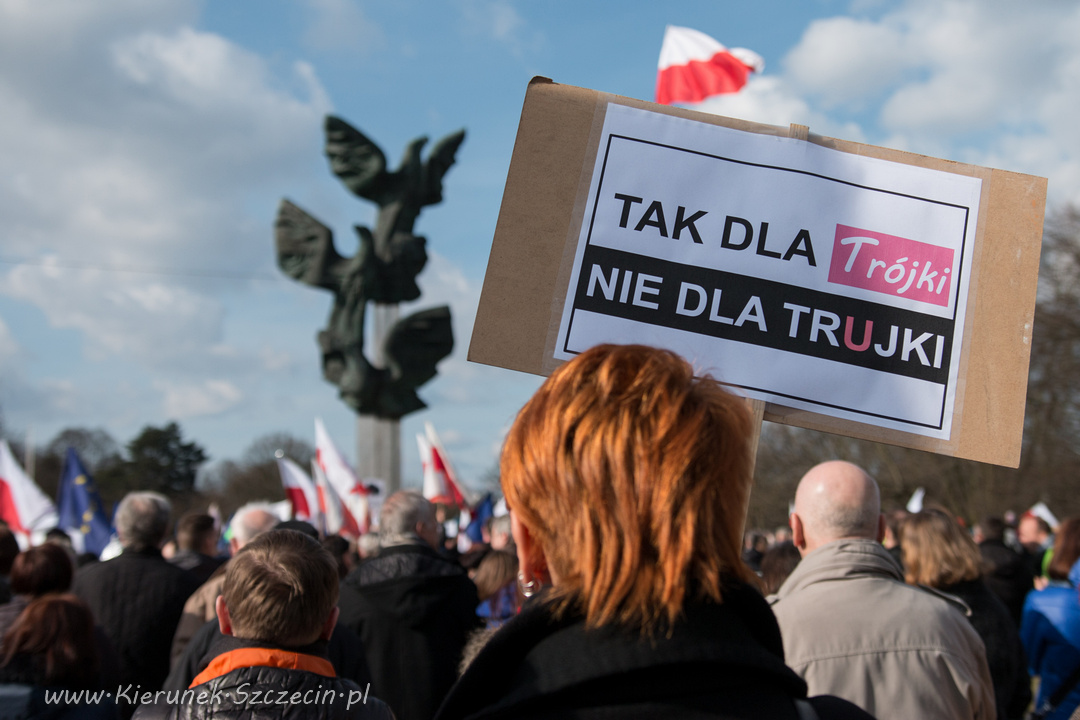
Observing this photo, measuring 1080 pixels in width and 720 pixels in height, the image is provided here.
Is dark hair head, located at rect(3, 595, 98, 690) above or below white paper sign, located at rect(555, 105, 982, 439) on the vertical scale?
below

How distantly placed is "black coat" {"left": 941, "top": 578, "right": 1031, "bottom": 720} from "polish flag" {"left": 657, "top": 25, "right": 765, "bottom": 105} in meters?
5.33

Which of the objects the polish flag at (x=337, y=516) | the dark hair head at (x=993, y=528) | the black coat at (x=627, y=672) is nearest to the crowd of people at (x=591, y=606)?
the black coat at (x=627, y=672)

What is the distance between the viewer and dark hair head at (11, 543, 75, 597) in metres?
3.29

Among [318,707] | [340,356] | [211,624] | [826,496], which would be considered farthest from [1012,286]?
[340,356]

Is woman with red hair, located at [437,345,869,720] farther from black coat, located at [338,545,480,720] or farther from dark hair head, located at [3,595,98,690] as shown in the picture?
black coat, located at [338,545,480,720]

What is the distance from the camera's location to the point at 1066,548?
406 cm

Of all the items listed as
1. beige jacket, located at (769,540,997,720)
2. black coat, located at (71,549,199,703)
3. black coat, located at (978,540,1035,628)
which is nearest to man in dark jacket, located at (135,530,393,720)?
beige jacket, located at (769,540,997,720)

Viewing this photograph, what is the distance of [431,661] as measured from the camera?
12.1 ft

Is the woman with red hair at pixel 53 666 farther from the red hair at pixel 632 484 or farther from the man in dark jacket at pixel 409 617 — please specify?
the red hair at pixel 632 484

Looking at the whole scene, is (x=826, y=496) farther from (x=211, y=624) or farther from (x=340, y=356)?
(x=340, y=356)

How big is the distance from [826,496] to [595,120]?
120 cm

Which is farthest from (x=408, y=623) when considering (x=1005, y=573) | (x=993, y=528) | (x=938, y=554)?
(x=993, y=528)

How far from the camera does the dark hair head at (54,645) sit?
108 inches

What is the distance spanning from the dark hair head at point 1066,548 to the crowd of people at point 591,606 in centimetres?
1
